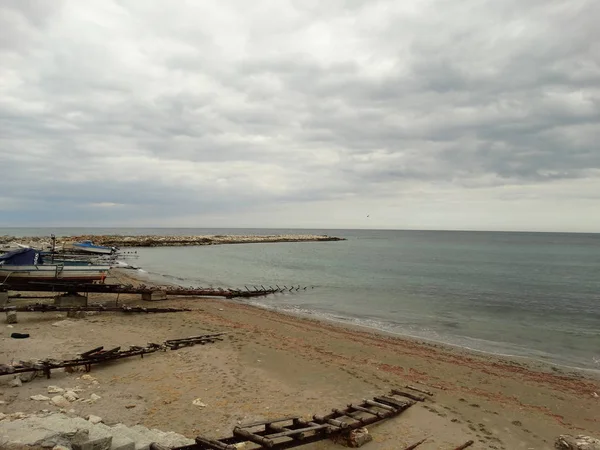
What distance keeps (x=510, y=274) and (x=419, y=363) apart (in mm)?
36469

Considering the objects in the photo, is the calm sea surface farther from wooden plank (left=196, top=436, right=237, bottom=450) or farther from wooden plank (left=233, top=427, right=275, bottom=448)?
wooden plank (left=196, top=436, right=237, bottom=450)

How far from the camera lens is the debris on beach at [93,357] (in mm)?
9257

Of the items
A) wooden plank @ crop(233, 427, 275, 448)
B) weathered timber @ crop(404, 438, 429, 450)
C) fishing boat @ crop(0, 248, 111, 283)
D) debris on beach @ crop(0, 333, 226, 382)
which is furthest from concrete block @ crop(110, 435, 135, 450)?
fishing boat @ crop(0, 248, 111, 283)

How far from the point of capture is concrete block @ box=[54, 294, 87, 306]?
770 inches

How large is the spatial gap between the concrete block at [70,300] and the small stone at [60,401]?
40.0ft

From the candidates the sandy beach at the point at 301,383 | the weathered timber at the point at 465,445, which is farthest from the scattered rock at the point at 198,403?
the weathered timber at the point at 465,445

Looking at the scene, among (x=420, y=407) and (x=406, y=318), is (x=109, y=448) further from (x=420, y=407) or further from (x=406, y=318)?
(x=406, y=318)

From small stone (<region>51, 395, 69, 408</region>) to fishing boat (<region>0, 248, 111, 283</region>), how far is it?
16448 mm

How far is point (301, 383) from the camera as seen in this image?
1084 cm

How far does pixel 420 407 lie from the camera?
9578mm

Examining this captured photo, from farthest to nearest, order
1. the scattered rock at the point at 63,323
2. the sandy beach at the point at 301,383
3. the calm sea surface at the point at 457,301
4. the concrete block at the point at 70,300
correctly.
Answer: the concrete block at the point at 70,300, the calm sea surface at the point at 457,301, the scattered rock at the point at 63,323, the sandy beach at the point at 301,383

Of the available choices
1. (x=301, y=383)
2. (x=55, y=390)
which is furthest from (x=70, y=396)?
(x=301, y=383)

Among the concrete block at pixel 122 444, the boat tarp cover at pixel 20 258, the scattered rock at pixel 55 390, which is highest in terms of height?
the boat tarp cover at pixel 20 258

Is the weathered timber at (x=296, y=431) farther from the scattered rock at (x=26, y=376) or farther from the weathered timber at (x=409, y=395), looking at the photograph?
the scattered rock at (x=26, y=376)
